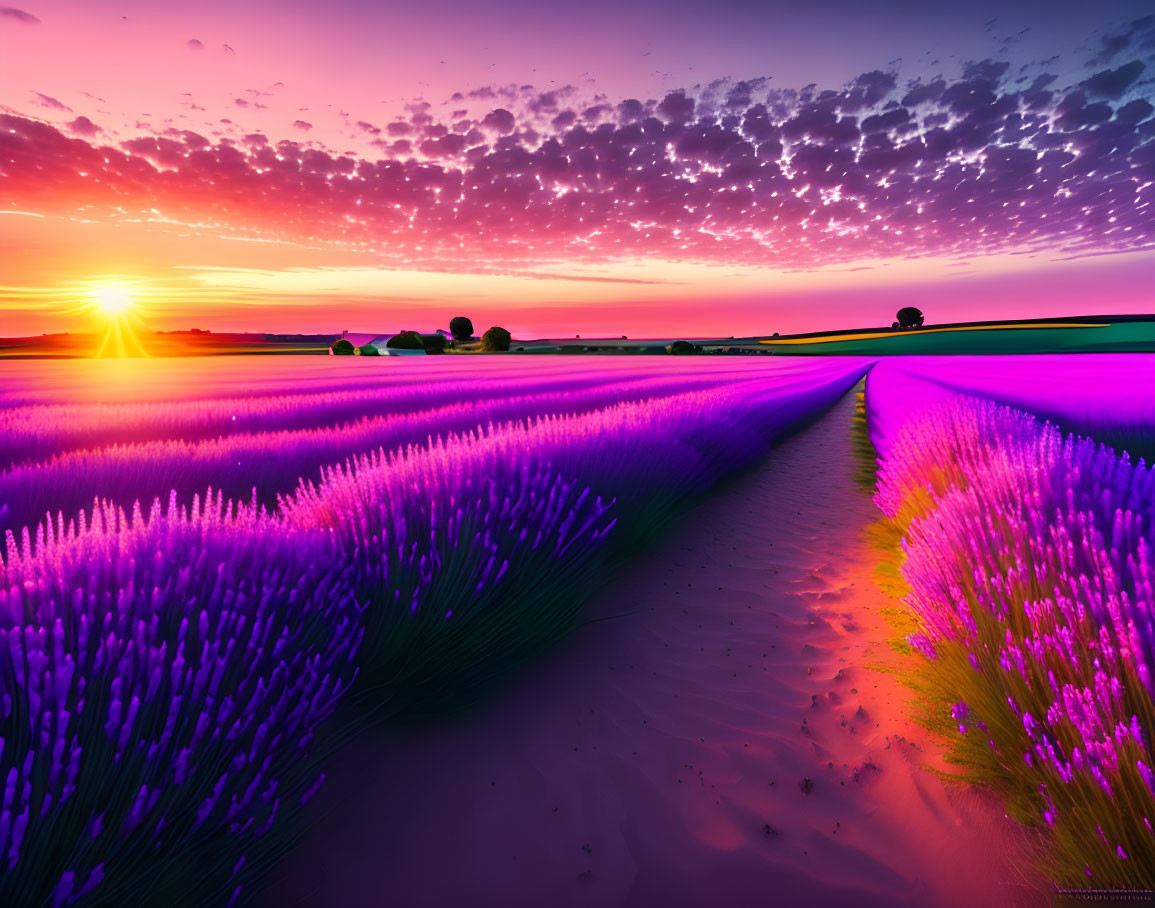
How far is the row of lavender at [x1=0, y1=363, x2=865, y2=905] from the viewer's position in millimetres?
911

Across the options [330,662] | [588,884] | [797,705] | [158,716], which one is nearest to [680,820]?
[588,884]

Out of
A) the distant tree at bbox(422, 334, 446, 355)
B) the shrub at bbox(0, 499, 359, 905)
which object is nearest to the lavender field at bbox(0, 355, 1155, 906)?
the shrub at bbox(0, 499, 359, 905)

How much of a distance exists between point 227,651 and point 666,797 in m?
1.34

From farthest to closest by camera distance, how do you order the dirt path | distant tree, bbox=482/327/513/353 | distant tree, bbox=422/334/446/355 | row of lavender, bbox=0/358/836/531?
distant tree, bbox=482/327/513/353 < distant tree, bbox=422/334/446/355 < row of lavender, bbox=0/358/836/531 < the dirt path

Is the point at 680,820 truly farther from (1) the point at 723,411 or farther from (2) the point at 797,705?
(1) the point at 723,411

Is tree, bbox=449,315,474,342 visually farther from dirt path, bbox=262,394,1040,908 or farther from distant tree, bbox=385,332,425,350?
dirt path, bbox=262,394,1040,908

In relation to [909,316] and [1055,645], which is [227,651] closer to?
[1055,645]

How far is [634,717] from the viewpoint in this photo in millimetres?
1977

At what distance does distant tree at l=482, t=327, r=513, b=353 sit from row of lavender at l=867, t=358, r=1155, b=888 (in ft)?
206

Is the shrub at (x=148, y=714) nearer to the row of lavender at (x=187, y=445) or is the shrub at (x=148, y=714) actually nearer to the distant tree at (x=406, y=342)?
the row of lavender at (x=187, y=445)

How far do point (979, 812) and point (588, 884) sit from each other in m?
1.16

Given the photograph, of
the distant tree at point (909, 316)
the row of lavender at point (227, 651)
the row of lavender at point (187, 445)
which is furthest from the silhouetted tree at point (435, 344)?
the distant tree at point (909, 316)

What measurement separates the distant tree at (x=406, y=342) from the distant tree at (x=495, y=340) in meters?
8.52

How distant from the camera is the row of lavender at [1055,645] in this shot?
104 centimetres
